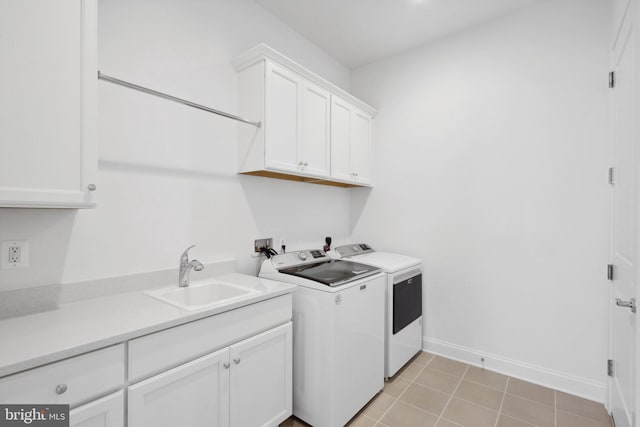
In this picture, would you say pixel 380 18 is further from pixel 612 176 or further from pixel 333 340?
pixel 333 340

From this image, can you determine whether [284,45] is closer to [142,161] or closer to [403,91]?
[403,91]

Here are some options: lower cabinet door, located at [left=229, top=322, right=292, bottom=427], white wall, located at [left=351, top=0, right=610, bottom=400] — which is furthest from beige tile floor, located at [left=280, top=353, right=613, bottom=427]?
lower cabinet door, located at [left=229, top=322, right=292, bottom=427]

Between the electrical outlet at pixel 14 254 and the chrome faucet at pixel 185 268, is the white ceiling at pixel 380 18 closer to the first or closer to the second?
the chrome faucet at pixel 185 268

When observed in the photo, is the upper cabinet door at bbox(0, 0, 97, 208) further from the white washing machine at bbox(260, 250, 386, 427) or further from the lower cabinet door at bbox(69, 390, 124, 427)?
the white washing machine at bbox(260, 250, 386, 427)

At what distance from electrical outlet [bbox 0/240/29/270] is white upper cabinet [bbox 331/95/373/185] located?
6.49 ft

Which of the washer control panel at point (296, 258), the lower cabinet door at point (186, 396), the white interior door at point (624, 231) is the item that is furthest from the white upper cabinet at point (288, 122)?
the white interior door at point (624, 231)

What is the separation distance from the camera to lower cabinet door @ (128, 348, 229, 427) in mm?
1147

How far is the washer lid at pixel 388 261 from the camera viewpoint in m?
2.42

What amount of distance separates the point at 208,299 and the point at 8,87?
1327mm

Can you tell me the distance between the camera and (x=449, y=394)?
2189mm

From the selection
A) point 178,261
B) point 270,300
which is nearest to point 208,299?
point 178,261

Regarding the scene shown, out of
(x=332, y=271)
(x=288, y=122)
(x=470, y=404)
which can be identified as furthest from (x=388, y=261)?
(x=288, y=122)

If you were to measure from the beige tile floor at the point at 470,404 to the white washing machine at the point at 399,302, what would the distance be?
20 centimetres

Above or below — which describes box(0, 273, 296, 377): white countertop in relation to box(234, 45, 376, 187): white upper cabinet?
below
